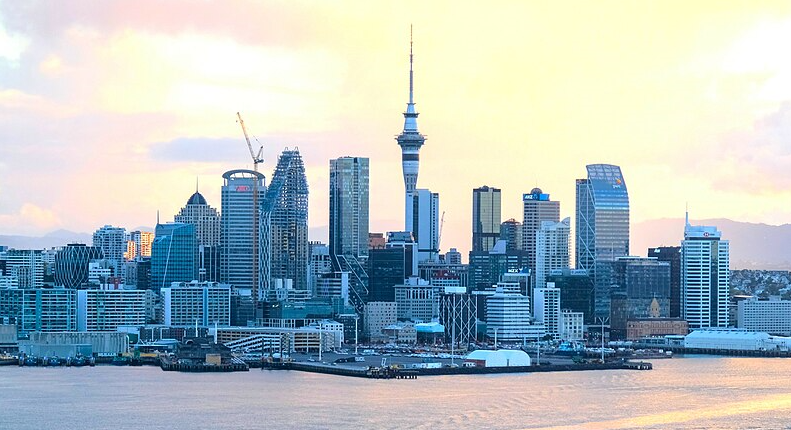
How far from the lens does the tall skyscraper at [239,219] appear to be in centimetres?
13362

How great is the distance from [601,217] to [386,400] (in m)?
76.2

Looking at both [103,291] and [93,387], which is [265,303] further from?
[93,387]

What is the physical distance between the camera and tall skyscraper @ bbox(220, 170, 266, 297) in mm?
133625

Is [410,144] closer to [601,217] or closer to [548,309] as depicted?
[601,217]

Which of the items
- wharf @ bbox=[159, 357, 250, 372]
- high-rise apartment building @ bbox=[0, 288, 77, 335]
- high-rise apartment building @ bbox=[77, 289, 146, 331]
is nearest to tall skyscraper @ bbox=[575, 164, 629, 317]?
high-rise apartment building @ bbox=[77, 289, 146, 331]

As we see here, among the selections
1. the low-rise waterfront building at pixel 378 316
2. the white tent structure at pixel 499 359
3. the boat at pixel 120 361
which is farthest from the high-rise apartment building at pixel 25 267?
the white tent structure at pixel 499 359

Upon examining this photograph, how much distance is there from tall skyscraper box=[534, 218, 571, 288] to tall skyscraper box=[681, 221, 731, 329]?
33.8 ft

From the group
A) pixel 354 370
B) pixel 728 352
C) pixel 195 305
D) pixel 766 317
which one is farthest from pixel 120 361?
pixel 766 317

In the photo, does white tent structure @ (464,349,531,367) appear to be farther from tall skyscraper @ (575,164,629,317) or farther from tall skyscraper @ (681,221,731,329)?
tall skyscraper @ (575,164,629,317)

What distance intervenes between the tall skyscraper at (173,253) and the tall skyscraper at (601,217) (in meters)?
28.9

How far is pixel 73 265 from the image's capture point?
118 metres

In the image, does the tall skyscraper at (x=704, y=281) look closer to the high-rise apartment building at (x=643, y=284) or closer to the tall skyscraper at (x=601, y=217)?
the high-rise apartment building at (x=643, y=284)

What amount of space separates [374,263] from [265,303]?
65.9 ft

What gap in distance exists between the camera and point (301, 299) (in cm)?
11812
